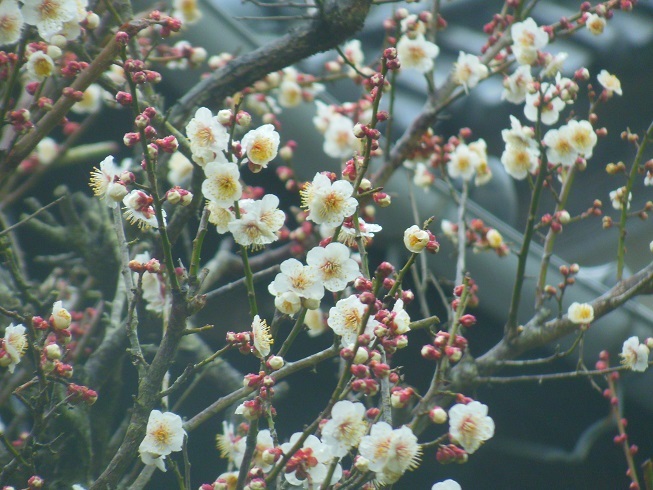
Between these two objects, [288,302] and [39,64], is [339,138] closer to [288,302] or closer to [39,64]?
[39,64]

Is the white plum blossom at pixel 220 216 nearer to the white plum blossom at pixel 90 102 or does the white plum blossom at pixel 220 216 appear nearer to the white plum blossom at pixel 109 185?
the white plum blossom at pixel 109 185

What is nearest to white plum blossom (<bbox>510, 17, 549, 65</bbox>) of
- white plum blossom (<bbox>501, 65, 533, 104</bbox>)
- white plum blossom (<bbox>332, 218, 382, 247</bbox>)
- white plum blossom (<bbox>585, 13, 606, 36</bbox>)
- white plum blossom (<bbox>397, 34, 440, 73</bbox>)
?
white plum blossom (<bbox>501, 65, 533, 104</bbox>)

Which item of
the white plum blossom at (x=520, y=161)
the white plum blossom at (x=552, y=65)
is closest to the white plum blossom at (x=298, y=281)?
the white plum blossom at (x=520, y=161)

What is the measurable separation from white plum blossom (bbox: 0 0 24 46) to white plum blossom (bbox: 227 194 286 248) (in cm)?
59

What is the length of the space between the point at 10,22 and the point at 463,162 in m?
1.36

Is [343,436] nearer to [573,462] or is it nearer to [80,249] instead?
[80,249]

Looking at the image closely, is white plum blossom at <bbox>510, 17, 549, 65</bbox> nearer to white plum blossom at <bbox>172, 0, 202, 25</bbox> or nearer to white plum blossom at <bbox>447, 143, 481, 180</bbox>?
white plum blossom at <bbox>447, 143, 481, 180</bbox>

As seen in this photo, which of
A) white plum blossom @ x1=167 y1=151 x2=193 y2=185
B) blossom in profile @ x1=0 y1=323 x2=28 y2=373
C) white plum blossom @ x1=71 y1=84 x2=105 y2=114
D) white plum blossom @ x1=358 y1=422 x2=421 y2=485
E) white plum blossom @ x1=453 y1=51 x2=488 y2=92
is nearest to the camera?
white plum blossom @ x1=358 y1=422 x2=421 y2=485

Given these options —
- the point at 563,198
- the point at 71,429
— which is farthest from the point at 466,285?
the point at 71,429

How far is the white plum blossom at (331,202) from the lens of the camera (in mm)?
1175

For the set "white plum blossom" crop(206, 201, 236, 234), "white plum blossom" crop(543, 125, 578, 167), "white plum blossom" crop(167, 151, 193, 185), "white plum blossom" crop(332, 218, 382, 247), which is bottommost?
"white plum blossom" crop(167, 151, 193, 185)

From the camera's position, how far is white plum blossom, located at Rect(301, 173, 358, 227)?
1175mm

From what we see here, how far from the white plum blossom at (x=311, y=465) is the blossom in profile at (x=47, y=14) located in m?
0.88

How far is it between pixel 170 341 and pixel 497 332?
1604mm
